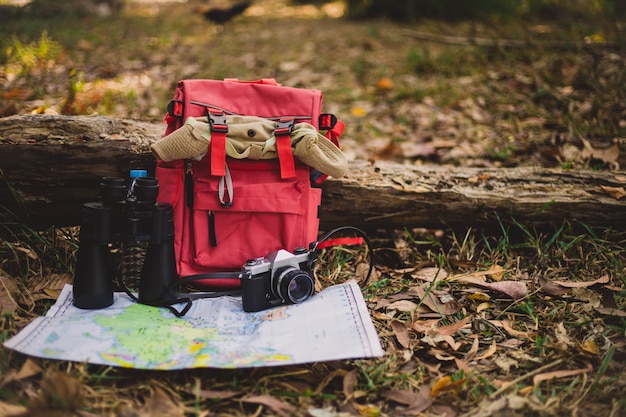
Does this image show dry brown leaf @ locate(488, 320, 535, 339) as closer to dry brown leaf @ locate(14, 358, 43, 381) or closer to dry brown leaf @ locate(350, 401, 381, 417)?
dry brown leaf @ locate(350, 401, 381, 417)

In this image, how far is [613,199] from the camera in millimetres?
2432

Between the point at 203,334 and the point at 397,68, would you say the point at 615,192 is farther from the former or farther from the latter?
the point at 397,68

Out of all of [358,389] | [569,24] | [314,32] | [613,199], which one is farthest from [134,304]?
[569,24]

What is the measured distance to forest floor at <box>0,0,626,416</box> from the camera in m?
1.54

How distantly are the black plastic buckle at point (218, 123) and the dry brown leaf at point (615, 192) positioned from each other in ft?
6.14

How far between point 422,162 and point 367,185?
1.07 metres

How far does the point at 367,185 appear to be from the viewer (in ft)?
7.91

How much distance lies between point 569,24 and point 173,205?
5217mm

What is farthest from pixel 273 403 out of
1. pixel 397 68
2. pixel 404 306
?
pixel 397 68

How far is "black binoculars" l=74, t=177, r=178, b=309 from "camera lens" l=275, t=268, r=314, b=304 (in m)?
0.45

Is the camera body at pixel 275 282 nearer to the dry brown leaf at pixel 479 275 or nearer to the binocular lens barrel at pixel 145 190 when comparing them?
the binocular lens barrel at pixel 145 190

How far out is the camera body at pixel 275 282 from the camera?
1926mm

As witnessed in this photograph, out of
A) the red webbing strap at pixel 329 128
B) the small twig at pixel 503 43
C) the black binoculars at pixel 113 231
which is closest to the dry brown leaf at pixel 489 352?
the red webbing strap at pixel 329 128

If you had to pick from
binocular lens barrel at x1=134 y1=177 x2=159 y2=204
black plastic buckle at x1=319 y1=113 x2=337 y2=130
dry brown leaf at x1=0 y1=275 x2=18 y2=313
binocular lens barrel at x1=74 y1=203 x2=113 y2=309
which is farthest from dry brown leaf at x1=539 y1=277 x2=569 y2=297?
dry brown leaf at x1=0 y1=275 x2=18 y2=313
